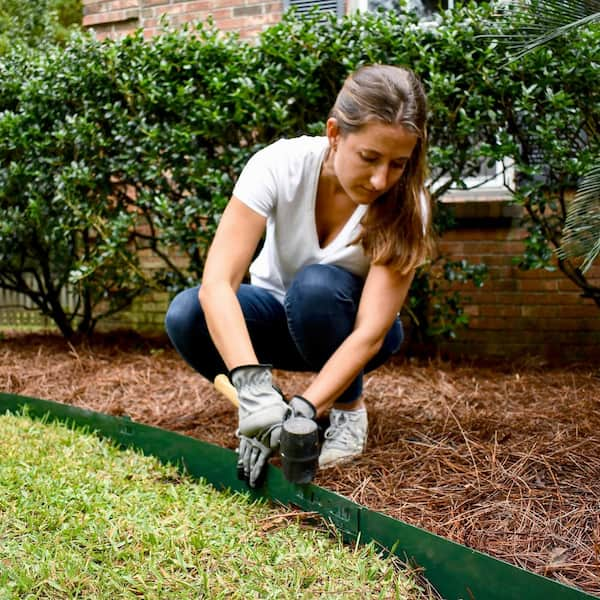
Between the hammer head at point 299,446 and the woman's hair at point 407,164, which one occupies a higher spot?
the woman's hair at point 407,164

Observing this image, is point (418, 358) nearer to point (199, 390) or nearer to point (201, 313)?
point (199, 390)

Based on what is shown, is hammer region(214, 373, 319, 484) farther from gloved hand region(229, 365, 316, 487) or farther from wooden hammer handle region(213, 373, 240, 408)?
wooden hammer handle region(213, 373, 240, 408)

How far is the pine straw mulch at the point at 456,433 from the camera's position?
6.15ft

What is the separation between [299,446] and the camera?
6.33 feet

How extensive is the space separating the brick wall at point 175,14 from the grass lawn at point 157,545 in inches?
147

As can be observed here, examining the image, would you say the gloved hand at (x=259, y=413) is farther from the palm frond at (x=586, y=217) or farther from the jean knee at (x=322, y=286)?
the palm frond at (x=586, y=217)

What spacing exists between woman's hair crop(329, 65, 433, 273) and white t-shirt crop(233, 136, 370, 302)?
100 millimetres

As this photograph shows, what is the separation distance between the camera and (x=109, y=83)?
14.0 ft

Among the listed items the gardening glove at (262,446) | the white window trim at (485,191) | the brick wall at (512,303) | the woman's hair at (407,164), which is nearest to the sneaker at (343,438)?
the gardening glove at (262,446)

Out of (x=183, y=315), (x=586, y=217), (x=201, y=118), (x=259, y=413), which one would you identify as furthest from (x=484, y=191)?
(x=259, y=413)

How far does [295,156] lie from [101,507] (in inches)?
50.6

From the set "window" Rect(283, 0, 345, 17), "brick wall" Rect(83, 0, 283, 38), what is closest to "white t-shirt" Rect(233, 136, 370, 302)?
"window" Rect(283, 0, 345, 17)

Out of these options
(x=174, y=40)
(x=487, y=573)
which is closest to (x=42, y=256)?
(x=174, y=40)

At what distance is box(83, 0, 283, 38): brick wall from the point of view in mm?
5254
